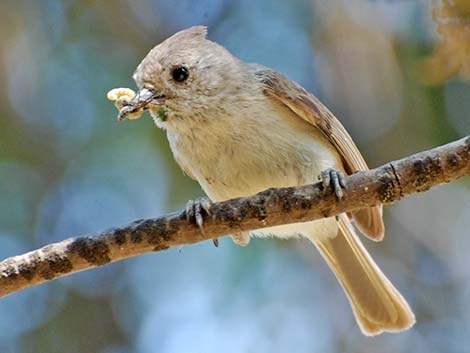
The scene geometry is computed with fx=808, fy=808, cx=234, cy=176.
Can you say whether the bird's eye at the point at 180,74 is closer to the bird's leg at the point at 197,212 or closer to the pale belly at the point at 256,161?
the pale belly at the point at 256,161

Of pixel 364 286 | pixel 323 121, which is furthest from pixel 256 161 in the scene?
pixel 364 286

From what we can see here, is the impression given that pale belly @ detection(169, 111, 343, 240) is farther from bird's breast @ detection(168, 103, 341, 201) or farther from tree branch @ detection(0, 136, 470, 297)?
tree branch @ detection(0, 136, 470, 297)

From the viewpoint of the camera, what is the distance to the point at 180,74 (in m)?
3.44

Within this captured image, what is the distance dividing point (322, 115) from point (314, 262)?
1.73 meters

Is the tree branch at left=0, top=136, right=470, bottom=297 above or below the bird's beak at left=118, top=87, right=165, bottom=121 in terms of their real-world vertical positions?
below

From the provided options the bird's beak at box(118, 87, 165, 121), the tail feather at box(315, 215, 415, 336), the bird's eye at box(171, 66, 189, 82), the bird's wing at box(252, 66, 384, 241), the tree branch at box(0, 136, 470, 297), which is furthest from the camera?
the tail feather at box(315, 215, 415, 336)

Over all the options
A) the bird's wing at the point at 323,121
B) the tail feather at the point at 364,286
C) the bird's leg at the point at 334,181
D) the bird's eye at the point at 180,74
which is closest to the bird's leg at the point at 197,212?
the bird's leg at the point at 334,181

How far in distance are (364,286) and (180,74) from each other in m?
1.43

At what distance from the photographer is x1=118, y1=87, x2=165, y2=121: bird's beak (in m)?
3.31

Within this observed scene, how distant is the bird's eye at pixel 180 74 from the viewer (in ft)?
11.2

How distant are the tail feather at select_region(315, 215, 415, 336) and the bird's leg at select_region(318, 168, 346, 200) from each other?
1.09m

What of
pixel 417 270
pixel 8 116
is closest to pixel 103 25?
pixel 8 116

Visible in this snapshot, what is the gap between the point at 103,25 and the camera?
17.0ft

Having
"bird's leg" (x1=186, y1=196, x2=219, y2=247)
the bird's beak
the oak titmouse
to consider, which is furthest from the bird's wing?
"bird's leg" (x1=186, y1=196, x2=219, y2=247)
